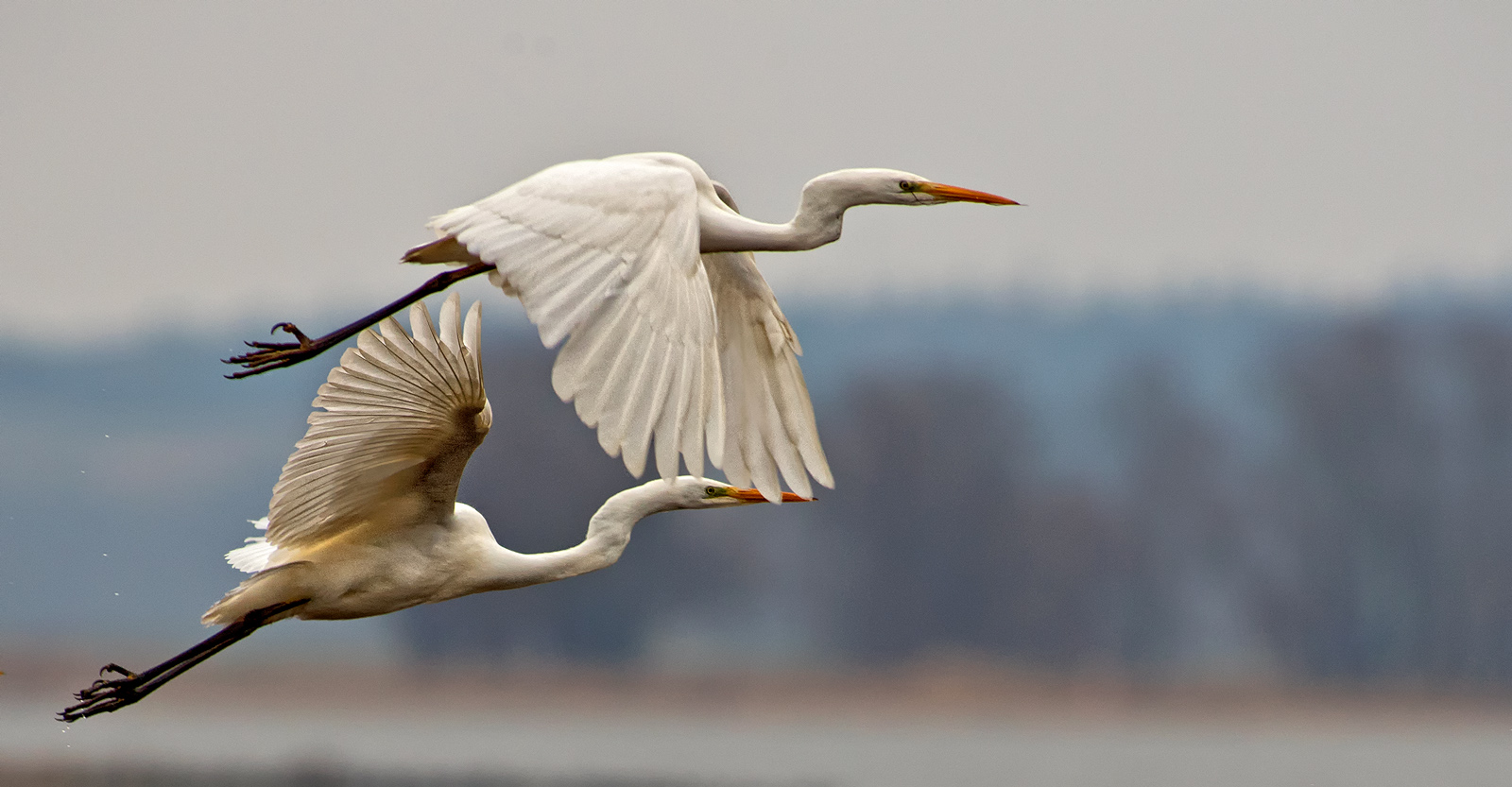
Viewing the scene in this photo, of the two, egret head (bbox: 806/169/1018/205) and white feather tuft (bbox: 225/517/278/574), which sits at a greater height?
egret head (bbox: 806/169/1018/205)

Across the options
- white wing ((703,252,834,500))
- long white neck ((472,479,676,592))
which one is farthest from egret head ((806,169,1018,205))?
long white neck ((472,479,676,592))

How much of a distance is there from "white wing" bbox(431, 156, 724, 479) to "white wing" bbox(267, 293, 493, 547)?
30cm

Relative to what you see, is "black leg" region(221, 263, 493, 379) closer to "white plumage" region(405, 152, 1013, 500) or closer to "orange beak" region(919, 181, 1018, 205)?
"white plumage" region(405, 152, 1013, 500)

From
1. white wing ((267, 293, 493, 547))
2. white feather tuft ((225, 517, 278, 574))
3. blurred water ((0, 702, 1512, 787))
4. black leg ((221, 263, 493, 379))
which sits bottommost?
blurred water ((0, 702, 1512, 787))

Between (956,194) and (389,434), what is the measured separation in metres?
1.43

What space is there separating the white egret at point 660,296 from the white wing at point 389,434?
25 centimetres

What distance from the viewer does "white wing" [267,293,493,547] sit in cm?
397

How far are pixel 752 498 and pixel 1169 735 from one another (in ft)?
45.1

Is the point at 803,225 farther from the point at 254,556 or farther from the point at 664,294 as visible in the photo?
the point at 254,556

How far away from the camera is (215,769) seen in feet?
45.4

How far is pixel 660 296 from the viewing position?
3.42 m

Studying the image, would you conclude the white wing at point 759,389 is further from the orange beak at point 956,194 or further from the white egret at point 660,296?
the orange beak at point 956,194

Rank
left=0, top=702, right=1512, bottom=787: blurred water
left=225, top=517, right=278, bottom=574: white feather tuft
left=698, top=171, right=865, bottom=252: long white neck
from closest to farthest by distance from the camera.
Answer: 1. left=698, top=171, right=865, bottom=252: long white neck
2. left=225, top=517, right=278, bottom=574: white feather tuft
3. left=0, top=702, right=1512, bottom=787: blurred water

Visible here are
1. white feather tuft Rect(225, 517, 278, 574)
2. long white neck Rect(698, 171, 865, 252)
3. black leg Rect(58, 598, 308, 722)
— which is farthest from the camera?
white feather tuft Rect(225, 517, 278, 574)
